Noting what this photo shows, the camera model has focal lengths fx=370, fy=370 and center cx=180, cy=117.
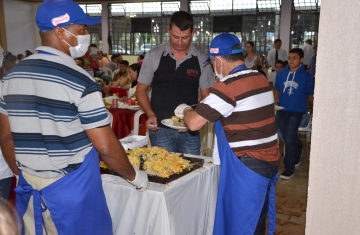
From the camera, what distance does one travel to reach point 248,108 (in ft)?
6.88

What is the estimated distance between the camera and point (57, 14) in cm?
156

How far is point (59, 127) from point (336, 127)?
1.08m

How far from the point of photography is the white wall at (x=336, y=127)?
89 cm

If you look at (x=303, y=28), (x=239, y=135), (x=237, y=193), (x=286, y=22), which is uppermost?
(x=286, y=22)

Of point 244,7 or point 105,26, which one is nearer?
point 244,7

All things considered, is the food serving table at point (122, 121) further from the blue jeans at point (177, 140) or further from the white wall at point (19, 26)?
the white wall at point (19, 26)

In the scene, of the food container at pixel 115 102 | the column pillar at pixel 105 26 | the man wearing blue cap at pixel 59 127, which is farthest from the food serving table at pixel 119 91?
the column pillar at pixel 105 26

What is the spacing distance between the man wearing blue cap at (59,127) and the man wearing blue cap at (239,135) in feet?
2.25

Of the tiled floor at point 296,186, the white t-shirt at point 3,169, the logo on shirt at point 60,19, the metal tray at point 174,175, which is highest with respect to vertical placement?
the logo on shirt at point 60,19

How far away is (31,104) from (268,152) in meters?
1.36

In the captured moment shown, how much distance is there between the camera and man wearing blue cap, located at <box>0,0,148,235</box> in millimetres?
1517

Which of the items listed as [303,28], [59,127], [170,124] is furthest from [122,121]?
[303,28]

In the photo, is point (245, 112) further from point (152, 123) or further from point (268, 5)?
point (268, 5)

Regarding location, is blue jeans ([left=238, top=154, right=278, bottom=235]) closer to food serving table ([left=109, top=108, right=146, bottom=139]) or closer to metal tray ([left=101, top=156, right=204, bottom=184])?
metal tray ([left=101, top=156, right=204, bottom=184])
